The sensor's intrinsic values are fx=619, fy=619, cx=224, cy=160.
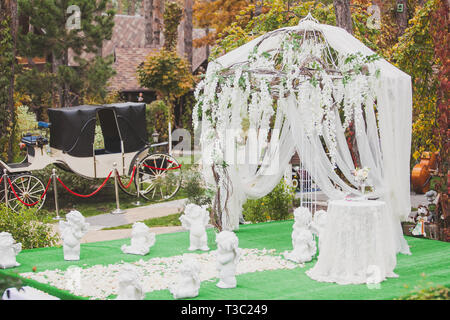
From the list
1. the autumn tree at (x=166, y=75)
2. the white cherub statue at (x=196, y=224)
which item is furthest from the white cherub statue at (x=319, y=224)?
the autumn tree at (x=166, y=75)

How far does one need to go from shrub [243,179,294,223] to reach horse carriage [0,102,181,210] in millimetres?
3003

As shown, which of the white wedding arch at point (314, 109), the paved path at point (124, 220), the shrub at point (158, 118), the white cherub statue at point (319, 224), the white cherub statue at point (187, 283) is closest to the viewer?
the white cherub statue at point (187, 283)

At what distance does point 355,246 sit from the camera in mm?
6348

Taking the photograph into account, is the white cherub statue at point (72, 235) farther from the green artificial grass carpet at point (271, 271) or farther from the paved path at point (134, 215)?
the paved path at point (134, 215)

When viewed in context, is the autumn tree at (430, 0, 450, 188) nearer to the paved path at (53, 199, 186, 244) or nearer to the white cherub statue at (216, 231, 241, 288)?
the white cherub statue at (216, 231, 241, 288)

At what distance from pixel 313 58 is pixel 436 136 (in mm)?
2214

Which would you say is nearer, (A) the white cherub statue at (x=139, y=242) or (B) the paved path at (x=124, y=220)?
(A) the white cherub statue at (x=139, y=242)

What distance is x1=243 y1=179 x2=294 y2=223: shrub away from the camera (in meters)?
9.92

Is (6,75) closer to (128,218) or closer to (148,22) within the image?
(128,218)

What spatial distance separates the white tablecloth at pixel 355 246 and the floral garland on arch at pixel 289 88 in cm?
111

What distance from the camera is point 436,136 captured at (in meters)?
8.55

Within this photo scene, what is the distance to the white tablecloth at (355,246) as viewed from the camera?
6.29 metres
